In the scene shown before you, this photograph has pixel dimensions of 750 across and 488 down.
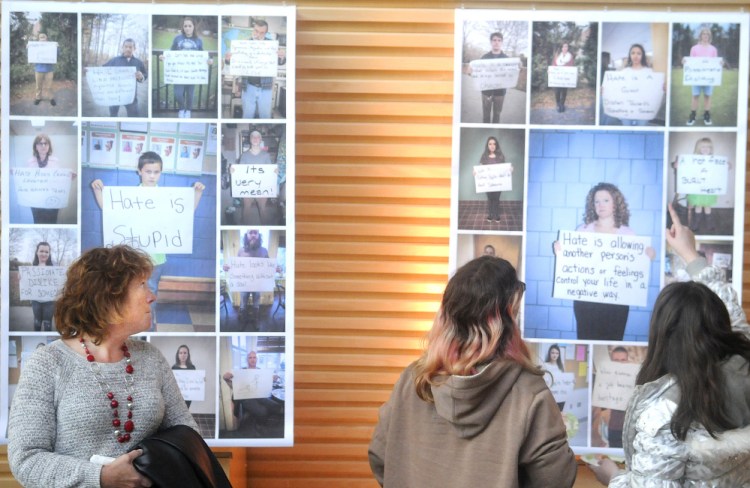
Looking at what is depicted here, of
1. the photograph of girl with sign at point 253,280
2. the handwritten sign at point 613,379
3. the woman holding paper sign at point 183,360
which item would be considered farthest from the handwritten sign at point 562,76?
the woman holding paper sign at point 183,360

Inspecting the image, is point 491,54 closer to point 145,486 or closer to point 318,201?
point 318,201

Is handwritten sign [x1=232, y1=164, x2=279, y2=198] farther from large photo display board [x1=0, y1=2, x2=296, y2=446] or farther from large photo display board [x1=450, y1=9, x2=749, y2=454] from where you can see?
large photo display board [x1=450, y1=9, x2=749, y2=454]

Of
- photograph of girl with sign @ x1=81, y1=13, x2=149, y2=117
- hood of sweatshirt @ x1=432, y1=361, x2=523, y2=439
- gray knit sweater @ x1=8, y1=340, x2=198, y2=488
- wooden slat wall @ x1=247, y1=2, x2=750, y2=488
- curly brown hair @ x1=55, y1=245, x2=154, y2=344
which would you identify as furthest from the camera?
wooden slat wall @ x1=247, y1=2, x2=750, y2=488

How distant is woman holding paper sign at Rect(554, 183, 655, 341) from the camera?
13.2ft

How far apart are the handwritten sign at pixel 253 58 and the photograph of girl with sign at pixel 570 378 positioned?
5.53ft

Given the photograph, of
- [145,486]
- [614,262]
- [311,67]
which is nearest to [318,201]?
[311,67]

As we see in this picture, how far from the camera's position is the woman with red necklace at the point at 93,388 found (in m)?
2.50

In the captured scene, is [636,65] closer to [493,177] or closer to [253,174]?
[493,177]

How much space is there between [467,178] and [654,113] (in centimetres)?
87

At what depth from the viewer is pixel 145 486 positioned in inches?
98.7

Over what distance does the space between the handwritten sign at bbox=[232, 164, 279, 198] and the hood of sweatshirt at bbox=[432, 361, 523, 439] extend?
5.79 feet

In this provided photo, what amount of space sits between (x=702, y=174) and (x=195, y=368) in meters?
2.40

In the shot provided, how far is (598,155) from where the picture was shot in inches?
158

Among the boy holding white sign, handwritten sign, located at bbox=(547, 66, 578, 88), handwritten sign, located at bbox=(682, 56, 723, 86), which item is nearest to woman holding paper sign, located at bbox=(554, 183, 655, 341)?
handwritten sign, located at bbox=(547, 66, 578, 88)
